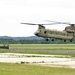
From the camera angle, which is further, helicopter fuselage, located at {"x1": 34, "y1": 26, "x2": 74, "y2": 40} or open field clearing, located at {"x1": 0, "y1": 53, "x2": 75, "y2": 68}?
helicopter fuselage, located at {"x1": 34, "y1": 26, "x2": 74, "y2": 40}

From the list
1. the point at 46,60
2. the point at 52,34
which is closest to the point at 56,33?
the point at 52,34

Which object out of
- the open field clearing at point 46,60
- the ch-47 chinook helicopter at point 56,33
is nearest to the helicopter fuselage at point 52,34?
the ch-47 chinook helicopter at point 56,33

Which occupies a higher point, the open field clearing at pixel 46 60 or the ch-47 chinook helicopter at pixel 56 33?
the ch-47 chinook helicopter at pixel 56 33

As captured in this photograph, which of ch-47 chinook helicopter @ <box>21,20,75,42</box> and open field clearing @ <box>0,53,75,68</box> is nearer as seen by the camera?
open field clearing @ <box>0,53,75,68</box>

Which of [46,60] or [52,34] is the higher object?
[52,34]

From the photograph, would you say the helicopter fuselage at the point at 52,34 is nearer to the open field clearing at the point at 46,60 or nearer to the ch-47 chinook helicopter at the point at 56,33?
the ch-47 chinook helicopter at the point at 56,33

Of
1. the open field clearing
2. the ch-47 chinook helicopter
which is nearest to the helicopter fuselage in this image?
the ch-47 chinook helicopter

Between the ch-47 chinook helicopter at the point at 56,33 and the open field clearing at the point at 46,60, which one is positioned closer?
the open field clearing at the point at 46,60

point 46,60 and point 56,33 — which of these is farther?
point 56,33

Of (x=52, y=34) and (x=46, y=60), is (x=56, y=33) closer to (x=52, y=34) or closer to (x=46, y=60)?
(x=52, y=34)

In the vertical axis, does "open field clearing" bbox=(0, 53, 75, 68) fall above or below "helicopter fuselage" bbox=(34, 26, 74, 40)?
below

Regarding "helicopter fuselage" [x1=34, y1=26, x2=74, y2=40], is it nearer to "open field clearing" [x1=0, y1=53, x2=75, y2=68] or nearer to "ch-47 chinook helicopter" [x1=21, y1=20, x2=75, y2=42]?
"ch-47 chinook helicopter" [x1=21, y1=20, x2=75, y2=42]

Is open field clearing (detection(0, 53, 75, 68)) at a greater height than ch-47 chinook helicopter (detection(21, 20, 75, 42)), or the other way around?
ch-47 chinook helicopter (detection(21, 20, 75, 42))

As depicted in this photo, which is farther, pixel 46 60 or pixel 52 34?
pixel 52 34
